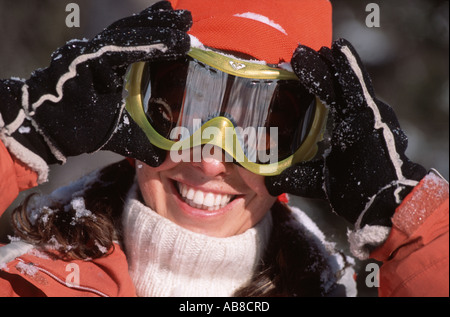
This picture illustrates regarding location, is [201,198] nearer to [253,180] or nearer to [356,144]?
[253,180]

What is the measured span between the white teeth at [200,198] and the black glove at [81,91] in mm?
371

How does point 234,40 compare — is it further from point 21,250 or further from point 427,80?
point 427,80

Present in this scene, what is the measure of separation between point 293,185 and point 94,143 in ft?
A: 2.35

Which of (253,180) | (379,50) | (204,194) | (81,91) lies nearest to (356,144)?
(253,180)

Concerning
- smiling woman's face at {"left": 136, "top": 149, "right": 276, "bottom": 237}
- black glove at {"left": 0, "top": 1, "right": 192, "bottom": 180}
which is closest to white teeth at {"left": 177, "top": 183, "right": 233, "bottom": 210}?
smiling woman's face at {"left": 136, "top": 149, "right": 276, "bottom": 237}

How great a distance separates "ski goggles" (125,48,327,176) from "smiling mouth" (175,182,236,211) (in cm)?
15

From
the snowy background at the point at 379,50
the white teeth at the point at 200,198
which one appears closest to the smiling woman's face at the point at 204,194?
the white teeth at the point at 200,198

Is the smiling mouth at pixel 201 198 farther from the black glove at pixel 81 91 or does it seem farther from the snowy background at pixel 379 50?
the snowy background at pixel 379 50

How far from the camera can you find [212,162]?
195 centimetres

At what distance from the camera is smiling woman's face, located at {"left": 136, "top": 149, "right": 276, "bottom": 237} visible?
79.4 inches
